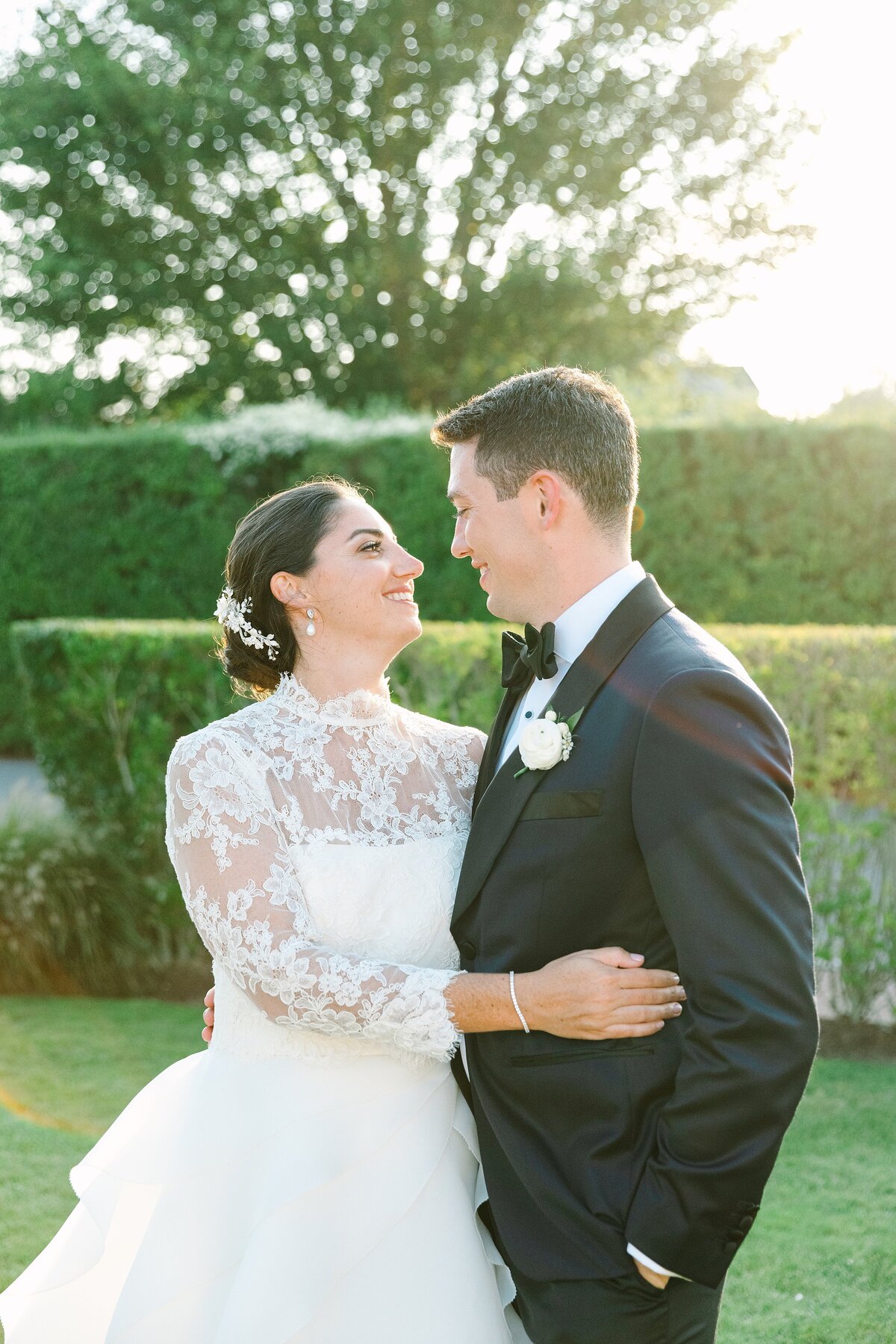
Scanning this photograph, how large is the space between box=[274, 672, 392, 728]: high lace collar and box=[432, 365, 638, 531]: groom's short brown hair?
0.87 metres

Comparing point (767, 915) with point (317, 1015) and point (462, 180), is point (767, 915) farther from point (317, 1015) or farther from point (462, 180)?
point (462, 180)

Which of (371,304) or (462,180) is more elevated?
(462,180)

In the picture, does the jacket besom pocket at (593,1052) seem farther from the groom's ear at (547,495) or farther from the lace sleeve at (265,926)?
the groom's ear at (547,495)

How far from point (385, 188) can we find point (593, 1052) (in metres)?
22.3

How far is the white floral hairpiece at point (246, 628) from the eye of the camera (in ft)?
10.9

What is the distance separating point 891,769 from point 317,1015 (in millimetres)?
4301

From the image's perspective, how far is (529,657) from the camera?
8.57 ft

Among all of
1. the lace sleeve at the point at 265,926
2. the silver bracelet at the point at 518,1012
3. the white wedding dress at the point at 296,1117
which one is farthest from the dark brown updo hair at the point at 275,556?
the silver bracelet at the point at 518,1012

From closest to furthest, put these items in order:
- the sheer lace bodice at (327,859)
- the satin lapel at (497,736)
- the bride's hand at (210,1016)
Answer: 1. the sheer lace bodice at (327,859)
2. the satin lapel at (497,736)
3. the bride's hand at (210,1016)

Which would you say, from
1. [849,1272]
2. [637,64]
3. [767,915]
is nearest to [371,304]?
[637,64]

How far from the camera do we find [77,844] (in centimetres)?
754

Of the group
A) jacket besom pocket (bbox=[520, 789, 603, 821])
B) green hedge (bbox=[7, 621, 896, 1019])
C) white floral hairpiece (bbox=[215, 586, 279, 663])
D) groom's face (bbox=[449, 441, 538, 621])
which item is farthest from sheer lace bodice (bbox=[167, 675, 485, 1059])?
green hedge (bbox=[7, 621, 896, 1019])

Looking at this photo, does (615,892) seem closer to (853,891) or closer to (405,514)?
(853,891)

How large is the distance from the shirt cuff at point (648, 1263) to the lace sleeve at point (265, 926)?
1.82 ft
